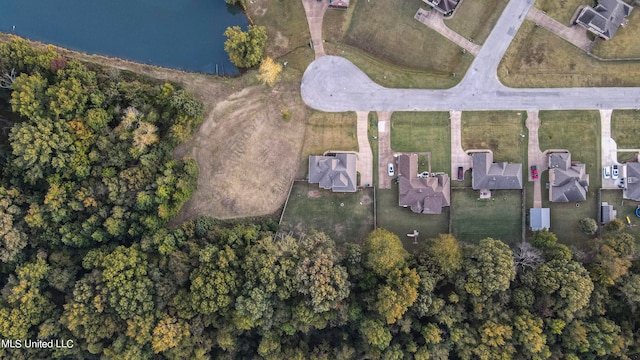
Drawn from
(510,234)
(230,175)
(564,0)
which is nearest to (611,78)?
(564,0)

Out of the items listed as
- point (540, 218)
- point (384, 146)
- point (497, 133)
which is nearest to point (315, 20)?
point (384, 146)

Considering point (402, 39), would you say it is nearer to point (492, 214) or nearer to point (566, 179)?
point (492, 214)

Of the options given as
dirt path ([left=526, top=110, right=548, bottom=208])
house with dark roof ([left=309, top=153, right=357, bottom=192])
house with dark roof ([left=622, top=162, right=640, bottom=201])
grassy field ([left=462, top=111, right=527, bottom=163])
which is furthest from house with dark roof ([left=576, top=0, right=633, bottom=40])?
house with dark roof ([left=309, top=153, right=357, bottom=192])

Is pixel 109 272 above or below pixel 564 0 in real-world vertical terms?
below

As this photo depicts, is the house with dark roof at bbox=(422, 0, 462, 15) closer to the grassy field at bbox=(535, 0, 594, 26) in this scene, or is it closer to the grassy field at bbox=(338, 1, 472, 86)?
the grassy field at bbox=(338, 1, 472, 86)

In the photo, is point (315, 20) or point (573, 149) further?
point (315, 20)

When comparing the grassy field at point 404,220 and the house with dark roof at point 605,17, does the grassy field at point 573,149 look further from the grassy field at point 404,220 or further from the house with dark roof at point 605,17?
the grassy field at point 404,220

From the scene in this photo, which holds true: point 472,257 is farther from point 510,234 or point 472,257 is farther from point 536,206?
point 536,206
